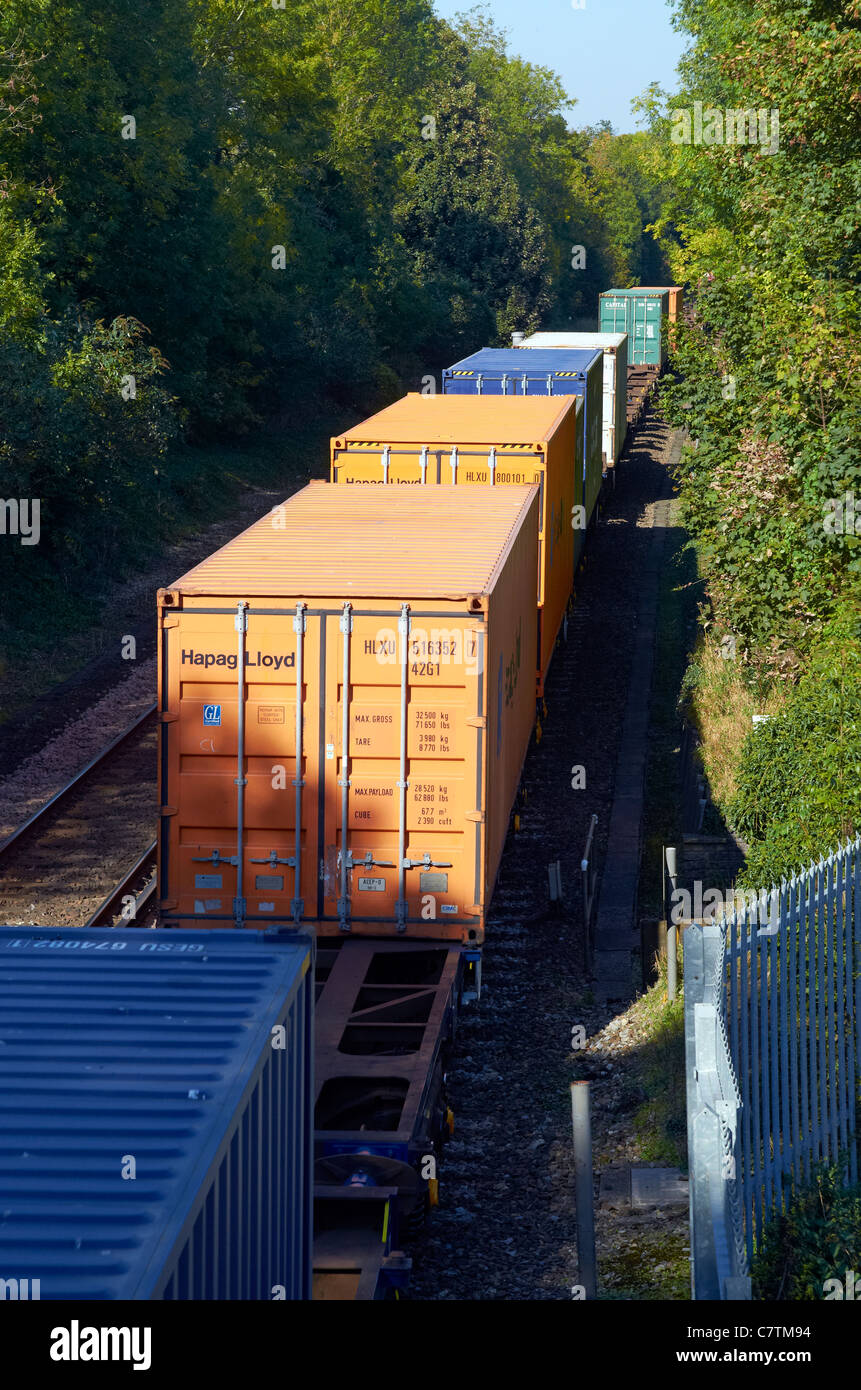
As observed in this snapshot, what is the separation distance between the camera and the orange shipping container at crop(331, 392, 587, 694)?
57.5ft

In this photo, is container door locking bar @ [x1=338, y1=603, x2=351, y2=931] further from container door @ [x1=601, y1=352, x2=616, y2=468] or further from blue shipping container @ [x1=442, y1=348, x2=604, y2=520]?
container door @ [x1=601, y1=352, x2=616, y2=468]

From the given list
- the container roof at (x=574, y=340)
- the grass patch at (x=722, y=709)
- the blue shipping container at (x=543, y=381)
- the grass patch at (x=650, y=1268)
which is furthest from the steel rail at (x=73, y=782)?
the container roof at (x=574, y=340)

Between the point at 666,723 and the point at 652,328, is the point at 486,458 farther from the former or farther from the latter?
the point at 652,328

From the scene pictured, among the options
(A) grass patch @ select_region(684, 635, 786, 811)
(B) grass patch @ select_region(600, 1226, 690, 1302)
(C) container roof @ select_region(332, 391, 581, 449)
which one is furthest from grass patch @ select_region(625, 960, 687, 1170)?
(C) container roof @ select_region(332, 391, 581, 449)

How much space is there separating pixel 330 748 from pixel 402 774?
535 mm

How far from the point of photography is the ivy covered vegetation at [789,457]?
13219 millimetres

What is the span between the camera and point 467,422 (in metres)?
20.0

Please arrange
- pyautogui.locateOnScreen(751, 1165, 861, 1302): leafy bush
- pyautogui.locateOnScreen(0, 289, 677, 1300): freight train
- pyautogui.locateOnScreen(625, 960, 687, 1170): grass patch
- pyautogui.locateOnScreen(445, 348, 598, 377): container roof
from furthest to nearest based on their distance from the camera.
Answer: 1. pyautogui.locateOnScreen(445, 348, 598, 377): container roof
2. pyautogui.locateOnScreen(625, 960, 687, 1170): grass patch
3. pyautogui.locateOnScreen(751, 1165, 861, 1302): leafy bush
4. pyautogui.locateOnScreen(0, 289, 677, 1300): freight train

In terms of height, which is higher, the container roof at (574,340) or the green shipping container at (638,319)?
the green shipping container at (638,319)

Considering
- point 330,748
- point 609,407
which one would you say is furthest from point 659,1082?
point 609,407

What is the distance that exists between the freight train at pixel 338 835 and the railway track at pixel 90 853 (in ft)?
8.67

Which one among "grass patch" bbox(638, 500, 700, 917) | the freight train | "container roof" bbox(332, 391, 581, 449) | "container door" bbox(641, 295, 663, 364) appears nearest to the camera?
the freight train

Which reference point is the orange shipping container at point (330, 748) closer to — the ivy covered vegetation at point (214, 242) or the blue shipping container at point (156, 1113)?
the blue shipping container at point (156, 1113)

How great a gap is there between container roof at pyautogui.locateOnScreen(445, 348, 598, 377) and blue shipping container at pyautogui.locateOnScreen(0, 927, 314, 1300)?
20.8 m
